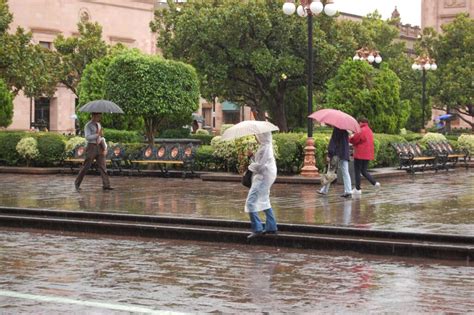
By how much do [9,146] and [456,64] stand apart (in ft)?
109

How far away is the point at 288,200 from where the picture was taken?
18844mm

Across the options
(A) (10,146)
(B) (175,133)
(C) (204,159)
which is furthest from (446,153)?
(A) (10,146)

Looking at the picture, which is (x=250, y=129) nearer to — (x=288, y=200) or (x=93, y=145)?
(x=288, y=200)

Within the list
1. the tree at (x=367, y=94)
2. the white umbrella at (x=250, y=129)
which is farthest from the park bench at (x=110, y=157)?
the white umbrella at (x=250, y=129)

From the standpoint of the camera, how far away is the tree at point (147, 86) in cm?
2981

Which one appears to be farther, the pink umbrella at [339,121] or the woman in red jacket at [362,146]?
the woman in red jacket at [362,146]

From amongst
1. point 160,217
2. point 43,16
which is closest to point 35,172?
point 160,217

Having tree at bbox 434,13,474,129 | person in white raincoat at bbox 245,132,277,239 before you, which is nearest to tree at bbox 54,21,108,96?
tree at bbox 434,13,474,129

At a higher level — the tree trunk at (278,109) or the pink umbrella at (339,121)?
A: the tree trunk at (278,109)

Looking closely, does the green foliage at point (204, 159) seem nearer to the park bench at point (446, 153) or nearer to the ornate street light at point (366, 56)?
the park bench at point (446, 153)

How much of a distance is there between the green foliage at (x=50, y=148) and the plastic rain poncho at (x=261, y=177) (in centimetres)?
1687

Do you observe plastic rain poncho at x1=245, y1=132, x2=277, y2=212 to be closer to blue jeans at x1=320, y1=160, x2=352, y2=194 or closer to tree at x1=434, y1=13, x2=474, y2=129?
blue jeans at x1=320, y1=160, x2=352, y2=194

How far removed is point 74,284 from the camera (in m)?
10.2

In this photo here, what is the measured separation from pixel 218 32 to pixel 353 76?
534 inches
